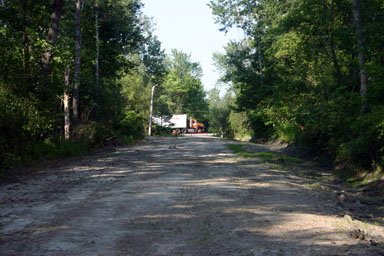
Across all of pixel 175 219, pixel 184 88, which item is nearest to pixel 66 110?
pixel 175 219

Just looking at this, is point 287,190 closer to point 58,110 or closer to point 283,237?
point 283,237

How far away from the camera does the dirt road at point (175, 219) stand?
5.06m

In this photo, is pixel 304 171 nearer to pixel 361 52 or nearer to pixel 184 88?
pixel 361 52

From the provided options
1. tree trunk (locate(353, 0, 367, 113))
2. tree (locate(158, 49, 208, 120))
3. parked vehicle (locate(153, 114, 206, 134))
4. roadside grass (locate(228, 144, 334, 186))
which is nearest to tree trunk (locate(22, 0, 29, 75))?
roadside grass (locate(228, 144, 334, 186))

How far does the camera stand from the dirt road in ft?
16.6

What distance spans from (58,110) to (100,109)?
5694 mm

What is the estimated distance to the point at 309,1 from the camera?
18.6m

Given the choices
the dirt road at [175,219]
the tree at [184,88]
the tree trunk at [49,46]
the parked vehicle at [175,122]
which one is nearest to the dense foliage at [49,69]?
the tree trunk at [49,46]

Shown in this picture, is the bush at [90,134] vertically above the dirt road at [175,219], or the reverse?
the bush at [90,134]

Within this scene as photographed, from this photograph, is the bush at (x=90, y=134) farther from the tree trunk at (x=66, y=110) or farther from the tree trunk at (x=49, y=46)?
the tree trunk at (x=49, y=46)

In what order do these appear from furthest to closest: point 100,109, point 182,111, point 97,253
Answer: point 182,111
point 100,109
point 97,253

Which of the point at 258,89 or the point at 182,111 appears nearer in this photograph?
the point at 258,89

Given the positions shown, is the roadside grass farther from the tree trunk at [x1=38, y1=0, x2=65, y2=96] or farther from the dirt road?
the tree trunk at [x1=38, y1=0, x2=65, y2=96]

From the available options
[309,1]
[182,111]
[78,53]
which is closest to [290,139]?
[309,1]
